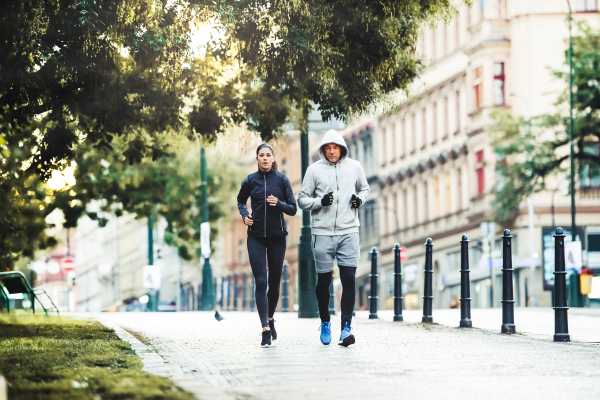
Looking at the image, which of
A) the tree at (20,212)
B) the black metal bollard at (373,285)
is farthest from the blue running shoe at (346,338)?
the tree at (20,212)

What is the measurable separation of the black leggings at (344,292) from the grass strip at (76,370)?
74.4 inches

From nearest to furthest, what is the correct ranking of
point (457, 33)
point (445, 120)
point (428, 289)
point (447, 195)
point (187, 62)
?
1. point (187, 62)
2. point (428, 289)
3. point (457, 33)
4. point (447, 195)
5. point (445, 120)

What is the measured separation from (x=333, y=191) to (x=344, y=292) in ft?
3.18

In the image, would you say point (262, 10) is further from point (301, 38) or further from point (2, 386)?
point (2, 386)

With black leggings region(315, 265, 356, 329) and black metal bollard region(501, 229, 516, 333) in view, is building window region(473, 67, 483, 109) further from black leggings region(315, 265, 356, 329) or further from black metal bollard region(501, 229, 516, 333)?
black leggings region(315, 265, 356, 329)

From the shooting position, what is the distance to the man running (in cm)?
1130

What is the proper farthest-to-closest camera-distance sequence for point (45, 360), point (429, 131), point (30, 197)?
point (429, 131) → point (30, 197) → point (45, 360)

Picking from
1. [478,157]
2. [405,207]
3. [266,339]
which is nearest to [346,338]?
[266,339]

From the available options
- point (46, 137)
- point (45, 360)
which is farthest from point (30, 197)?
point (45, 360)

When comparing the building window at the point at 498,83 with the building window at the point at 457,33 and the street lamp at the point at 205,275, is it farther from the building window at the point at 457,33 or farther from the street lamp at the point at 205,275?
the street lamp at the point at 205,275

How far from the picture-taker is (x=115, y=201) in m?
33.8

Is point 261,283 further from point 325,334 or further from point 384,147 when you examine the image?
point 384,147

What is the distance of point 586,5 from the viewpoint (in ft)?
177

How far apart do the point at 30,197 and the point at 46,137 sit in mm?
12442
